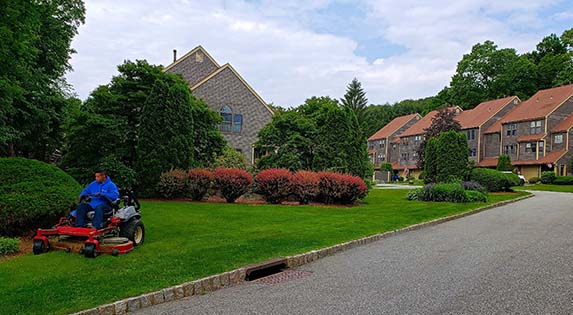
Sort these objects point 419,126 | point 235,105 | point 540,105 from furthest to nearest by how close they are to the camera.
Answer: point 419,126 < point 540,105 < point 235,105

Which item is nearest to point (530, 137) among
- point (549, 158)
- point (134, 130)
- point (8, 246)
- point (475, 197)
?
point (549, 158)

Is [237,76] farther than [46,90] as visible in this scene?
Yes

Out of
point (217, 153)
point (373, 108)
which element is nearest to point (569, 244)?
point (217, 153)

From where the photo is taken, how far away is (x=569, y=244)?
9492mm

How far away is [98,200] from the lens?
26.2 ft

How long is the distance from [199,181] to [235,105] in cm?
1728

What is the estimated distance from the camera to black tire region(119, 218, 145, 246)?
7961 millimetres

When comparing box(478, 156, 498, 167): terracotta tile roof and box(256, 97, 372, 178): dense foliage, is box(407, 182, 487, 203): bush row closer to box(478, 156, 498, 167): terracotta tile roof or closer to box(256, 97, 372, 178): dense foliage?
box(256, 97, 372, 178): dense foliage

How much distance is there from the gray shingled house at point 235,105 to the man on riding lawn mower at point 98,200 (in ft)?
79.8

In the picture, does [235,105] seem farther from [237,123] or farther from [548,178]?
[548,178]

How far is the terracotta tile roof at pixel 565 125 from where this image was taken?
48.6m

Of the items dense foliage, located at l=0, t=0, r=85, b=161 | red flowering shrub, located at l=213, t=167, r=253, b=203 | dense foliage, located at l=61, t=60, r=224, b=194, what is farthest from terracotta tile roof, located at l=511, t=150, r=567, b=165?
dense foliage, located at l=0, t=0, r=85, b=161

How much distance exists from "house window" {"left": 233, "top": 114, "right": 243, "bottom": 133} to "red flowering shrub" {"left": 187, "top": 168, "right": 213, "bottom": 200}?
1653 centimetres

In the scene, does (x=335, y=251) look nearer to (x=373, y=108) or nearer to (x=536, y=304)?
(x=536, y=304)
